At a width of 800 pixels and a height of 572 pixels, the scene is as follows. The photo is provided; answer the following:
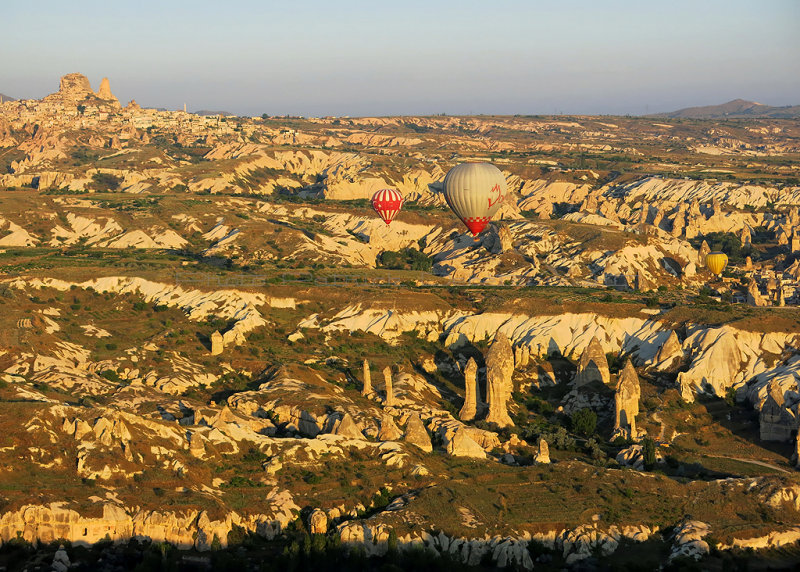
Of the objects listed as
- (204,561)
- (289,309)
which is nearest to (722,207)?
(289,309)

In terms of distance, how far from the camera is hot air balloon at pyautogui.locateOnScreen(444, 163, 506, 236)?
90.2 meters

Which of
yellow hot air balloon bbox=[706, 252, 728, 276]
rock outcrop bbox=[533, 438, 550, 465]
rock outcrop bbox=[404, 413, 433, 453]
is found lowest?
rock outcrop bbox=[533, 438, 550, 465]

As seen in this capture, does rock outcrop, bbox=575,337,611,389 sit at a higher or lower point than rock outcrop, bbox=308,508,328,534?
higher

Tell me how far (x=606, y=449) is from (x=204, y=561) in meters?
27.6

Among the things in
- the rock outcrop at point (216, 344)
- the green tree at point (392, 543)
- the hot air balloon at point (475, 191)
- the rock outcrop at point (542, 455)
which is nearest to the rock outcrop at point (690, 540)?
the rock outcrop at point (542, 455)

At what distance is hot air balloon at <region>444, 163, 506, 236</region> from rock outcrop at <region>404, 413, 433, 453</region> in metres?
37.6

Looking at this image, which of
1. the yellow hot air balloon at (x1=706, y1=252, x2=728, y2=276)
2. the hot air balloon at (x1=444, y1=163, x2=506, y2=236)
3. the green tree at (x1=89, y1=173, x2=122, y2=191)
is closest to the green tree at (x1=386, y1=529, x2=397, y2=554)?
the hot air balloon at (x1=444, y1=163, x2=506, y2=236)

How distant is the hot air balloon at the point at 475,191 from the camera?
90.2 metres

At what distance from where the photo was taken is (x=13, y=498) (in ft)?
136

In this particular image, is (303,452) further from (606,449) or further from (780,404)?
(780,404)

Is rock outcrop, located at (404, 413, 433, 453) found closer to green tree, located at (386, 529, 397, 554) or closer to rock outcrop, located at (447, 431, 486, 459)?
rock outcrop, located at (447, 431, 486, 459)

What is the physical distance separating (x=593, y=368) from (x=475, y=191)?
1030 inches

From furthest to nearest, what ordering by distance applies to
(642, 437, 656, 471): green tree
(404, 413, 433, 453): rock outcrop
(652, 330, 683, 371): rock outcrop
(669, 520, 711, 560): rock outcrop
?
(652, 330, 683, 371): rock outcrop < (642, 437, 656, 471): green tree < (404, 413, 433, 453): rock outcrop < (669, 520, 711, 560): rock outcrop

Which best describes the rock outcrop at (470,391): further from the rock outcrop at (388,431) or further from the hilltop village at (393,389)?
the rock outcrop at (388,431)
